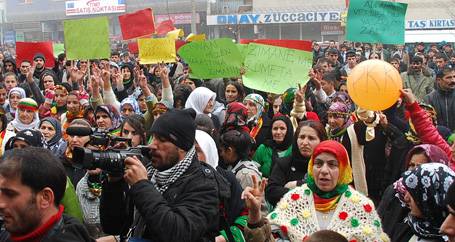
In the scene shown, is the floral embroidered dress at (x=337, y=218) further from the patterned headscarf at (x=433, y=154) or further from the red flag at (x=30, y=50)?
the red flag at (x=30, y=50)

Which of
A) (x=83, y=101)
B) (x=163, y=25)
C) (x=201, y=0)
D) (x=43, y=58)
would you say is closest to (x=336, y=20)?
(x=201, y=0)

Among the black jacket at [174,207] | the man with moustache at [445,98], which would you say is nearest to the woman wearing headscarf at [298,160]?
the black jacket at [174,207]

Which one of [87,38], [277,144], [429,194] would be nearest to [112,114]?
[277,144]

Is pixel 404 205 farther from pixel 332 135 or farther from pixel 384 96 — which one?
pixel 332 135

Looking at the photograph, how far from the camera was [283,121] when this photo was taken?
18.5ft

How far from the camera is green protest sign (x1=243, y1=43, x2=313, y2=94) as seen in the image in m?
6.83

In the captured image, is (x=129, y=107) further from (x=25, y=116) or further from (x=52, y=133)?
(x=52, y=133)

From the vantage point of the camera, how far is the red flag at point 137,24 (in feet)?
34.3

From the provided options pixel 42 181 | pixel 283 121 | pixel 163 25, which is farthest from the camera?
pixel 163 25

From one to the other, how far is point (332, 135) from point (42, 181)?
3605mm

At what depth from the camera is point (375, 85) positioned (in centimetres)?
480

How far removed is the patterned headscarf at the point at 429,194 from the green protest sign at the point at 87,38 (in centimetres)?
543

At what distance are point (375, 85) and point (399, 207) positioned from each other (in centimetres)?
141

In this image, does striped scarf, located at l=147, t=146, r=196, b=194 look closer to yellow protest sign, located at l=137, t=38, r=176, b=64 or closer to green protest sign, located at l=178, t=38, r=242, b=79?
green protest sign, located at l=178, t=38, r=242, b=79
